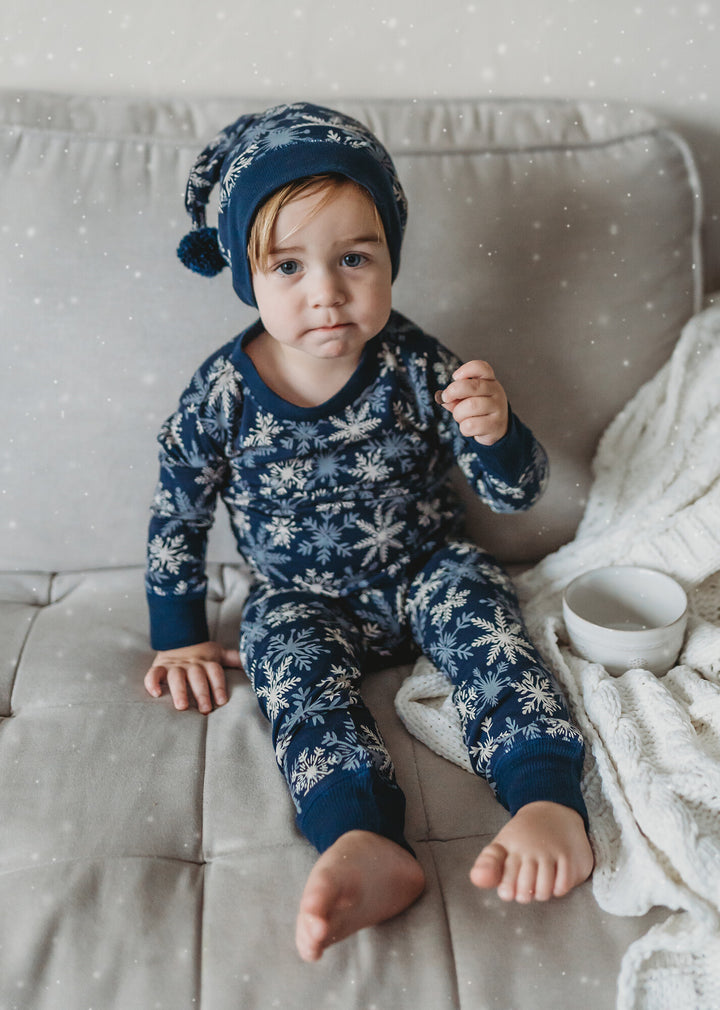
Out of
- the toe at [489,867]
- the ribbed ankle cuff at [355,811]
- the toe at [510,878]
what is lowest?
the ribbed ankle cuff at [355,811]

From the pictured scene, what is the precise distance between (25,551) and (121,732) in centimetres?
37

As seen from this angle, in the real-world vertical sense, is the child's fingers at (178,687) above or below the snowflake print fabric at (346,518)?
below

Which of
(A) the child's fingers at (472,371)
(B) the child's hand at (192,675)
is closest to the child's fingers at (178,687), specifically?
(B) the child's hand at (192,675)

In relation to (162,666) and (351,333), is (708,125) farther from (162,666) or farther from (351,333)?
(162,666)

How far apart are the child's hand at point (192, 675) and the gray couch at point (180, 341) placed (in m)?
0.02

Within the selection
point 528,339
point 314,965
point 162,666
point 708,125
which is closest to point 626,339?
point 528,339

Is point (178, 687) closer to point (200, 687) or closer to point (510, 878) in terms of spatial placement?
point (200, 687)

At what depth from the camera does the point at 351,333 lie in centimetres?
88

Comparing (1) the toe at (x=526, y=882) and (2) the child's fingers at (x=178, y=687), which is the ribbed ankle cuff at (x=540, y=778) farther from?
(2) the child's fingers at (x=178, y=687)

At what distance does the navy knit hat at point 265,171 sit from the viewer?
0.82 metres

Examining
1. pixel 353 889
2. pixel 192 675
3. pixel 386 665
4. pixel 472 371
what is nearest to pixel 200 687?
pixel 192 675

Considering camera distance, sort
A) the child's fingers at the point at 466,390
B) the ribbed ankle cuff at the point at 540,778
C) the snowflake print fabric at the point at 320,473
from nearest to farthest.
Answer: the ribbed ankle cuff at the point at 540,778 → the child's fingers at the point at 466,390 → the snowflake print fabric at the point at 320,473

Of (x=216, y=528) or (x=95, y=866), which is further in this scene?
(x=216, y=528)

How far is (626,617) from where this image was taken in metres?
1.03
